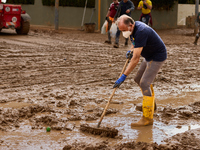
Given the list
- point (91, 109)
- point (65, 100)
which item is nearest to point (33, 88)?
point (65, 100)

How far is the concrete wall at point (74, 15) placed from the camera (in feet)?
63.9

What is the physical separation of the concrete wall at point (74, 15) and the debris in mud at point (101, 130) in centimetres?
1479

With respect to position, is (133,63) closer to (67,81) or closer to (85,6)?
(67,81)

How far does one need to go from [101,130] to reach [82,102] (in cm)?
145

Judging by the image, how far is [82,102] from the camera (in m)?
5.55

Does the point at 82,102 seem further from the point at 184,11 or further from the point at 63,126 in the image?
the point at 184,11

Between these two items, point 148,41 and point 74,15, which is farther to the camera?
point 74,15

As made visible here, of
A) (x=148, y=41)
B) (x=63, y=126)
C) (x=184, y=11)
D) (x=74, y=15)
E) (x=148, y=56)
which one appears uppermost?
(x=184, y=11)

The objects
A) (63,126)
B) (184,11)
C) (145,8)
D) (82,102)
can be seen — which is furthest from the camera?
(184,11)

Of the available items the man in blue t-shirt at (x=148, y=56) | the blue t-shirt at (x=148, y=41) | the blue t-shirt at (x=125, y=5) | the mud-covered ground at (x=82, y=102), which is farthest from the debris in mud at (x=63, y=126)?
the blue t-shirt at (x=125, y=5)

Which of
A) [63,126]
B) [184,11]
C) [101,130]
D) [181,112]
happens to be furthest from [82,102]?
[184,11]

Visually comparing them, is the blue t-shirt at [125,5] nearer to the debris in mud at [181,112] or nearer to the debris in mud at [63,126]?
the debris in mud at [181,112]

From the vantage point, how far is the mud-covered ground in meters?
4.01

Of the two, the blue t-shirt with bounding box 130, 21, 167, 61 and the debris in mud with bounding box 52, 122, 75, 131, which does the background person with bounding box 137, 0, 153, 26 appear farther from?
the debris in mud with bounding box 52, 122, 75, 131
